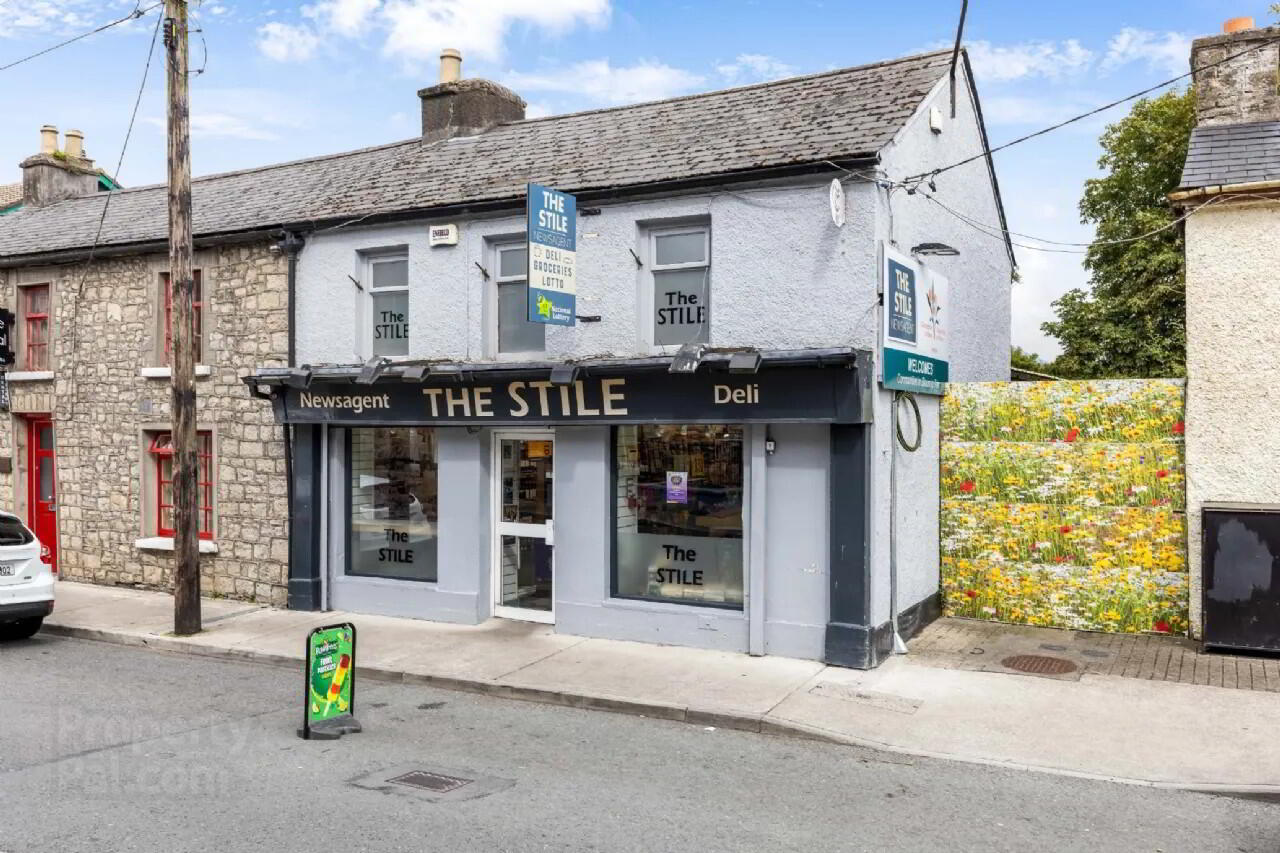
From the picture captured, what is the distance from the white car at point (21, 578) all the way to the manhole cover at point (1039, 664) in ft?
35.5

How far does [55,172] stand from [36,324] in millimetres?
4861

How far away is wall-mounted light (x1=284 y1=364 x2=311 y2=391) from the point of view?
13.2 meters

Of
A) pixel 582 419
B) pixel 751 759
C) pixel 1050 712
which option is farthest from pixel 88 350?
Result: pixel 1050 712

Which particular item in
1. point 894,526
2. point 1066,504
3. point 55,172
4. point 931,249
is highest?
point 55,172

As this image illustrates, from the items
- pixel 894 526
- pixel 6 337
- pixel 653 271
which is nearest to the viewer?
pixel 894 526

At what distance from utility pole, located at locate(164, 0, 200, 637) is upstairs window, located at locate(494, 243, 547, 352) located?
12.0 feet

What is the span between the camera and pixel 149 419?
604 inches

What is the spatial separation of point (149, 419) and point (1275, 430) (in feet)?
48.1

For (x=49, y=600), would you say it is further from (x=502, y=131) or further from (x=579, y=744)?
(x=502, y=131)

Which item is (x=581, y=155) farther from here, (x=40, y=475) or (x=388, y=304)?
(x=40, y=475)

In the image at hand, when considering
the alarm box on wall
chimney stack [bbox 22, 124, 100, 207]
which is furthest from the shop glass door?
chimney stack [bbox 22, 124, 100, 207]

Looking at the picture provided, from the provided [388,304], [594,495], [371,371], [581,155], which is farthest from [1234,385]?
[388,304]

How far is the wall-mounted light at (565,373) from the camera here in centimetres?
1127

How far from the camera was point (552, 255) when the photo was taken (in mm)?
11117
